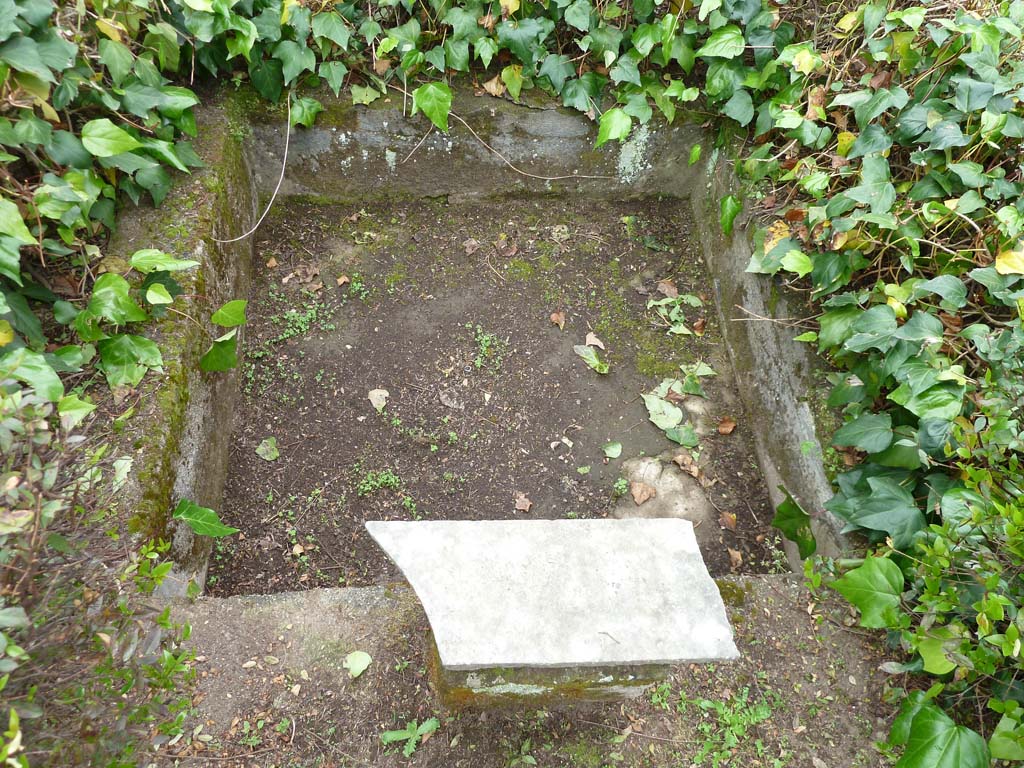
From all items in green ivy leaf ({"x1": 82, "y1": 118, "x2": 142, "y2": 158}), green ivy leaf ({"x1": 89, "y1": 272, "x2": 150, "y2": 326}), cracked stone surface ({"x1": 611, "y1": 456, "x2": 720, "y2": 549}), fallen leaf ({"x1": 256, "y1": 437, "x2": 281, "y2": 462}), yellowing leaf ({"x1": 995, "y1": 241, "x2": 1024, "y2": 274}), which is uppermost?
yellowing leaf ({"x1": 995, "y1": 241, "x2": 1024, "y2": 274})

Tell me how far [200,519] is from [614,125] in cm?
265

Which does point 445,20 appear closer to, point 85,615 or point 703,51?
point 703,51

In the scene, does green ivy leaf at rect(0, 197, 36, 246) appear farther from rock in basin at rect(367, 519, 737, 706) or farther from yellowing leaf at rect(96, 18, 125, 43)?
rock in basin at rect(367, 519, 737, 706)

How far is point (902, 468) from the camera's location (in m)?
2.17

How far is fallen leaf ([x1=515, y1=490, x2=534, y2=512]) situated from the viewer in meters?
2.67

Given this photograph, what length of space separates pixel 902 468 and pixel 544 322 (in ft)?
5.70

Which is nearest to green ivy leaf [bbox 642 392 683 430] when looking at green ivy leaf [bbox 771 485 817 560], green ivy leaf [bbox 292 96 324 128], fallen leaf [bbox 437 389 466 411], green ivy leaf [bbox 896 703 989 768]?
green ivy leaf [bbox 771 485 817 560]

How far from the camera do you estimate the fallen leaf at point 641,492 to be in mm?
2719

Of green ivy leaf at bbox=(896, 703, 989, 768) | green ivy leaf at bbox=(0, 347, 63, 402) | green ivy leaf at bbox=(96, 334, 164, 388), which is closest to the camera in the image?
green ivy leaf at bbox=(896, 703, 989, 768)

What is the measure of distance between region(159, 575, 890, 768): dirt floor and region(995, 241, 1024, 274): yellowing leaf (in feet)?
4.35

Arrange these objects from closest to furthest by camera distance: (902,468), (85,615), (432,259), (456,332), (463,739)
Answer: (85,615) → (463,739) → (902,468) → (456,332) → (432,259)

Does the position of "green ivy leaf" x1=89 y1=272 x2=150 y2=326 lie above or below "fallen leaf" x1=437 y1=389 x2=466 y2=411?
above

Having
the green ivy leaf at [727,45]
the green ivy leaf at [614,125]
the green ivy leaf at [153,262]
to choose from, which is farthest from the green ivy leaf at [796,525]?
the green ivy leaf at [153,262]

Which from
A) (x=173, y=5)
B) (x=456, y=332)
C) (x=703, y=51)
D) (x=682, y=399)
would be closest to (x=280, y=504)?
(x=456, y=332)
